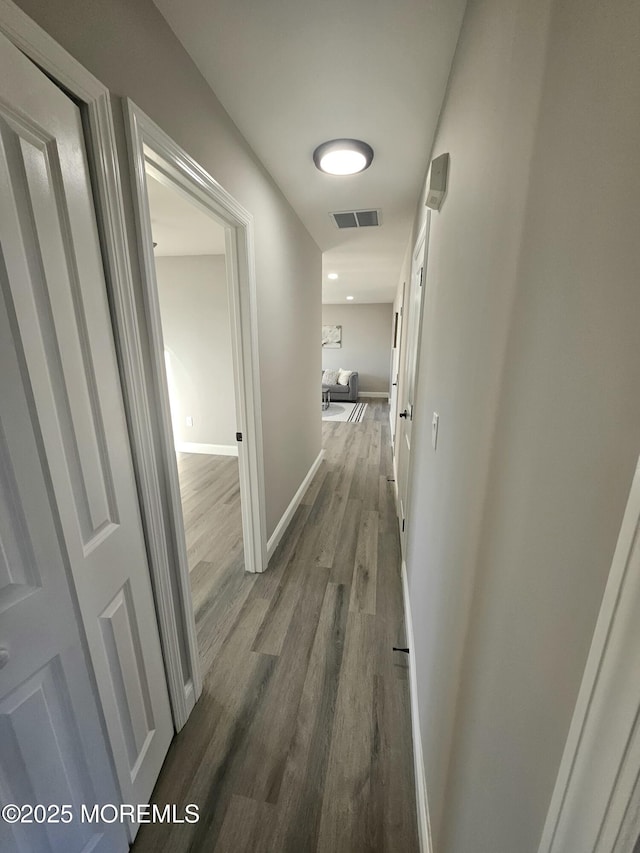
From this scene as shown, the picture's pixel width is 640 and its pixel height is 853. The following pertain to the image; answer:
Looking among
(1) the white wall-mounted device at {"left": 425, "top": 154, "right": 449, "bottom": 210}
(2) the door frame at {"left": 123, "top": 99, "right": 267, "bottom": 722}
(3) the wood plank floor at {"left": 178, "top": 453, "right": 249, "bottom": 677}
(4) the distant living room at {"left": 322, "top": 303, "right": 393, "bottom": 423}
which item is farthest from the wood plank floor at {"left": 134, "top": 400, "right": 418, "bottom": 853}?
(4) the distant living room at {"left": 322, "top": 303, "right": 393, "bottom": 423}

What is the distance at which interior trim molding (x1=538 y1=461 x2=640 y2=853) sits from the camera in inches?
11.0

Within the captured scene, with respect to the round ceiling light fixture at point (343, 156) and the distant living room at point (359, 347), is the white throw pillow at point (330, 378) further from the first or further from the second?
the round ceiling light fixture at point (343, 156)

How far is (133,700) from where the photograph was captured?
1045mm

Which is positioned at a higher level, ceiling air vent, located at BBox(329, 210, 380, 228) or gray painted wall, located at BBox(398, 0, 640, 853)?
ceiling air vent, located at BBox(329, 210, 380, 228)

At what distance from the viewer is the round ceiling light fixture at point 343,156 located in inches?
68.7

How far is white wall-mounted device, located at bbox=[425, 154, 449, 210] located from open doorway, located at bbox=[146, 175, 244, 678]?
77.4 inches

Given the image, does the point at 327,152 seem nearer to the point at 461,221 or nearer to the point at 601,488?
the point at 461,221

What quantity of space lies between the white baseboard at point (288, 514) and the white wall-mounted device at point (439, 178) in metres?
2.17

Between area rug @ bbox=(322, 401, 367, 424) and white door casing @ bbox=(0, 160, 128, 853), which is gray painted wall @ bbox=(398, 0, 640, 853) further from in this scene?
area rug @ bbox=(322, 401, 367, 424)

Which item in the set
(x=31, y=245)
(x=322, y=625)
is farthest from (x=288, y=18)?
(x=322, y=625)

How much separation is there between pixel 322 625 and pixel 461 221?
1.93m

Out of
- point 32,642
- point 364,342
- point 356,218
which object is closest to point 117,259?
point 32,642

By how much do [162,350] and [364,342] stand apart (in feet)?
26.7

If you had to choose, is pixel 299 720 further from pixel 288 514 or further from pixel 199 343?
pixel 199 343
